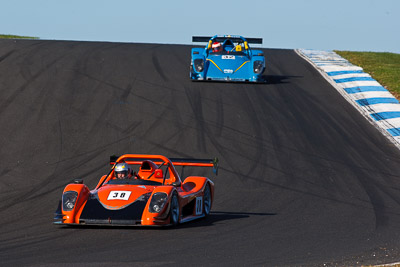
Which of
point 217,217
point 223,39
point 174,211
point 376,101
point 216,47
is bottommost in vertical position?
point 217,217

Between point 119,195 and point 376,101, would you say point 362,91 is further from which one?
point 119,195

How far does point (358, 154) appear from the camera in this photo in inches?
677

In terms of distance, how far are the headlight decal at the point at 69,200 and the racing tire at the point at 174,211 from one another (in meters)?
1.34

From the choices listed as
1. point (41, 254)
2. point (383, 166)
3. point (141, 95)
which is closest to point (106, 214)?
point (41, 254)

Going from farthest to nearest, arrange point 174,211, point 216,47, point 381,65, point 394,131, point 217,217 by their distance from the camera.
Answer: point 381,65
point 216,47
point 394,131
point 217,217
point 174,211

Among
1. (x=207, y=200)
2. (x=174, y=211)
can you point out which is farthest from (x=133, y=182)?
(x=207, y=200)

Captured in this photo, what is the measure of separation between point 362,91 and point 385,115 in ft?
9.54

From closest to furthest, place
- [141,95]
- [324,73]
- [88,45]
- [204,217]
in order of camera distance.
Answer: [204,217] < [141,95] < [324,73] < [88,45]

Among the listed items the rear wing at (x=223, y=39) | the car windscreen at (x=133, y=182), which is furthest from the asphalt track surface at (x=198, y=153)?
the rear wing at (x=223, y=39)

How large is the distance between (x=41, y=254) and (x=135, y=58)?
1946 centimetres

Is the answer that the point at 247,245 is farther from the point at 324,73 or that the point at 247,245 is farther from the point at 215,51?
the point at 324,73

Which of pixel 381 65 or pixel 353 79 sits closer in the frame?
pixel 353 79

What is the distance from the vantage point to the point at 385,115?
68.7 ft

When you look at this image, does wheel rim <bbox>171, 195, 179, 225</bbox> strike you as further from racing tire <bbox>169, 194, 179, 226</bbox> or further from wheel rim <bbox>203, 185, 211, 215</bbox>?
wheel rim <bbox>203, 185, 211, 215</bbox>
